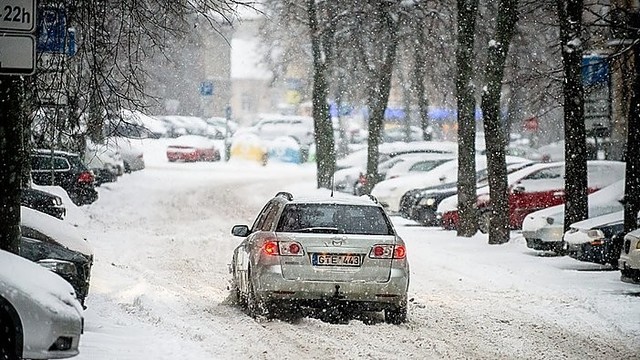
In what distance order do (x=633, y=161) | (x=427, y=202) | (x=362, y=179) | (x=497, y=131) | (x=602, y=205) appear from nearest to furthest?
(x=633, y=161) → (x=602, y=205) → (x=497, y=131) → (x=427, y=202) → (x=362, y=179)

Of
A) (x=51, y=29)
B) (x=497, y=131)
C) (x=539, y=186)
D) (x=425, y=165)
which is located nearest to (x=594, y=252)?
(x=497, y=131)

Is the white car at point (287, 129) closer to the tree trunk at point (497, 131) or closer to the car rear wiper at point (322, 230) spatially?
the tree trunk at point (497, 131)

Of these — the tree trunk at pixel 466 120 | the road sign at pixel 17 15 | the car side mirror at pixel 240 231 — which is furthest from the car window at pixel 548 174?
the road sign at pixel 17 15

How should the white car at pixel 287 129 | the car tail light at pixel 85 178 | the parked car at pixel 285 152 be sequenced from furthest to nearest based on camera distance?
the white car at pixel 287 129, the parked car at pixel 285 152, the car tail light at pixel 85 178

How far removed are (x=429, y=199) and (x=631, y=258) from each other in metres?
12.9

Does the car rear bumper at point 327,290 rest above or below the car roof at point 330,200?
below

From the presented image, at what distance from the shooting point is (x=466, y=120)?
2525 centimetres

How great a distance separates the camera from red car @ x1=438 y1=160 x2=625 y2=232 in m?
25.1

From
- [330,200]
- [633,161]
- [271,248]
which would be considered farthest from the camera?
[633,161]

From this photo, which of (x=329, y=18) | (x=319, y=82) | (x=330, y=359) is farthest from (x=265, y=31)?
(x=330, y=359)

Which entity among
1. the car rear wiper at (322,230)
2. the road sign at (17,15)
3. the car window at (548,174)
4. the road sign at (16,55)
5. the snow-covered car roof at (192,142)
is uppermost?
the road sign at (17,15)

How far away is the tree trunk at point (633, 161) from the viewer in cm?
1794

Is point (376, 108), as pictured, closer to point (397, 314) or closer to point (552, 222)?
point (552, 222)

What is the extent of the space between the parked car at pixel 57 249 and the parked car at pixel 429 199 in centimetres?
1575
